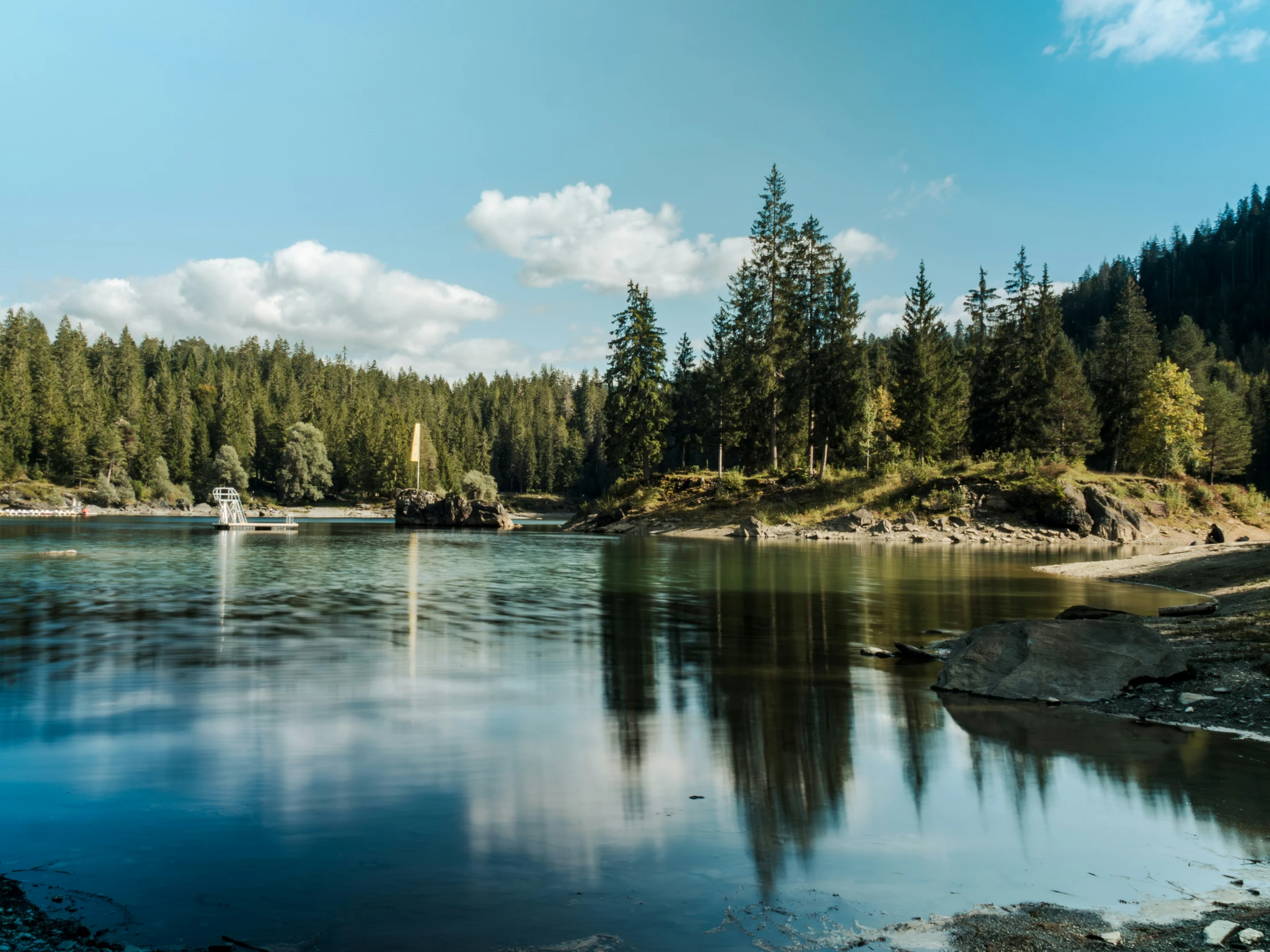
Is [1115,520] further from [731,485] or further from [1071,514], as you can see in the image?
[731,485]

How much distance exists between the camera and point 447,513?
89938 millimetres

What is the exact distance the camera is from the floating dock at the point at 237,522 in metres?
75.8

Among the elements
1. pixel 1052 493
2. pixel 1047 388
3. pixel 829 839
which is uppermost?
pixel 1047 388

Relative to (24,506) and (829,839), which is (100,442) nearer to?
(24,506)

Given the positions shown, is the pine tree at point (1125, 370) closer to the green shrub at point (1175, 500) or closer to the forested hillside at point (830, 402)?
the forested hillside at point (830, 402)

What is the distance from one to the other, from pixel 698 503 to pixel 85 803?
68.3 meters

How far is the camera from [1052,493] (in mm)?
63938

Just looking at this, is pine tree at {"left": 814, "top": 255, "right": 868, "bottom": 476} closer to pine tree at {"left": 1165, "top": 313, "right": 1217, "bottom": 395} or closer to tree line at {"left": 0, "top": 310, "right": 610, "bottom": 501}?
pine tree at {"left": 1165, "top": 313, "right": 1217, "bottom": 395}

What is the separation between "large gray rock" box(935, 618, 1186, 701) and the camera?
1307 centimetres

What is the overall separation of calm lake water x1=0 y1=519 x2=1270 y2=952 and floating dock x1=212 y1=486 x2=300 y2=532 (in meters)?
59.6

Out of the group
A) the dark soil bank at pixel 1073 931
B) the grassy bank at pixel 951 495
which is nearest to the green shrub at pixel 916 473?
the grassy bank at pixel 951 495

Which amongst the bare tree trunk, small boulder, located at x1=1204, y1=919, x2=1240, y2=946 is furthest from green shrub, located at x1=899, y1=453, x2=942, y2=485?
small boulder, located at x1=1204, y1=919, x2=1240, y2=946

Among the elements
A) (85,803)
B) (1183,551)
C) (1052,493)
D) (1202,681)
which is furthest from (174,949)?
(1052,493)

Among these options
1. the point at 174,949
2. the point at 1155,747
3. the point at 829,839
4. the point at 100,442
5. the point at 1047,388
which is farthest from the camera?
the point at 100,442
